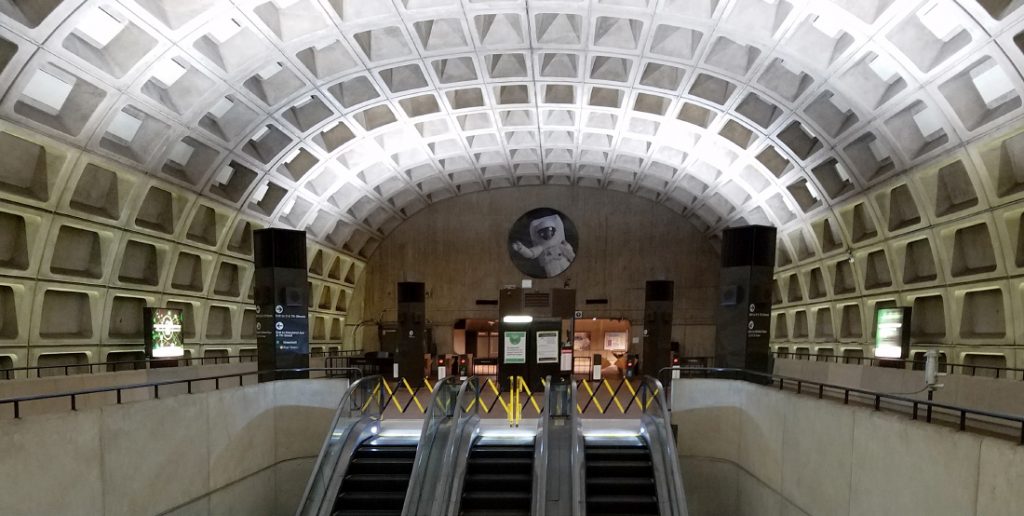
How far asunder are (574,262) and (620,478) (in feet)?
73.8

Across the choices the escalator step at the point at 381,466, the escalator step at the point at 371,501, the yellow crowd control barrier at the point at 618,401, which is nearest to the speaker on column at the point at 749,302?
the yellow crowd control barrier at the point at 618,401

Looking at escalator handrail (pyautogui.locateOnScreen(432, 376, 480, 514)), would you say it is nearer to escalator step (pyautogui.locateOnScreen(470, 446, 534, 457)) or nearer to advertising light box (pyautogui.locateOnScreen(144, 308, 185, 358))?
escalator step (pyautogui.locateOnScreen(470, 446, 534, 457))

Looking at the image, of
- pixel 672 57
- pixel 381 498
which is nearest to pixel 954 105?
pixel 672 57

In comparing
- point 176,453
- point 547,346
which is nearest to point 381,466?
point 176,453

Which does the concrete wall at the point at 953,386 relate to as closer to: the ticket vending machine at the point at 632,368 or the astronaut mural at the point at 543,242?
the ticket vending machine at the point at 632,368

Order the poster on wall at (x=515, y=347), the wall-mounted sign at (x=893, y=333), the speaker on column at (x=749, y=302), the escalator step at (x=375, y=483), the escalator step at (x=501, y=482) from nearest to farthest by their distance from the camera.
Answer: the escalator step at (x=501, y=482) < the escalator step at (x=375, y=483) < the speaker on column at (x=749, y=302) < the wall-mounted sign at (x=893, y=333) < the poster on wall at (x=515, y=347)

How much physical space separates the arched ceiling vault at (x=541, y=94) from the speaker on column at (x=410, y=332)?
6417 millimetres

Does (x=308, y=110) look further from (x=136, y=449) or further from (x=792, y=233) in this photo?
(x=792, y=233)

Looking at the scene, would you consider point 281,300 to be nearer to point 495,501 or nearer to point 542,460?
point 495,501

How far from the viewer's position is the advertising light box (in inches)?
627

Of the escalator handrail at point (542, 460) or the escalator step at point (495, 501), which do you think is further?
the escalator step at point (495, 501)

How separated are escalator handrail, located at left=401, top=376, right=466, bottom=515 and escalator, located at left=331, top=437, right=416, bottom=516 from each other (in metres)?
0.24

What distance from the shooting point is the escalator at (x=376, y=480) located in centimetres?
934

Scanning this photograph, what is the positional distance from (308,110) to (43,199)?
805 centimetres
